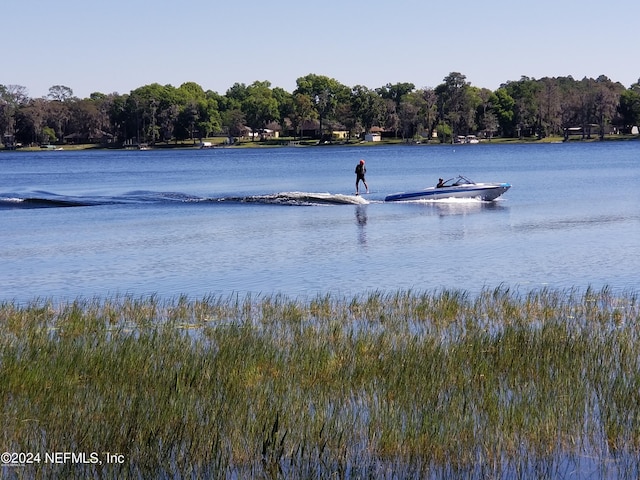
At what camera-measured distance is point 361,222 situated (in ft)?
146

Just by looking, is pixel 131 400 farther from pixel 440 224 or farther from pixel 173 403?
pixel 440 224

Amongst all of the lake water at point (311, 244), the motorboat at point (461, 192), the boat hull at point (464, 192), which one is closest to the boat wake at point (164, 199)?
the lake water at point (311, 244)

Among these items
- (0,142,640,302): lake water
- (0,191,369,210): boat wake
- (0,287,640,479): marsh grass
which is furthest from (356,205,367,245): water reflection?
(0,287,640,479): marsh grass

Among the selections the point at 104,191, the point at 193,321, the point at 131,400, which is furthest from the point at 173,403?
the point at 104,191

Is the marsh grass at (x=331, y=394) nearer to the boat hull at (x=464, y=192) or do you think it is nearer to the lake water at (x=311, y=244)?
the lake water at (x=311, y=244)

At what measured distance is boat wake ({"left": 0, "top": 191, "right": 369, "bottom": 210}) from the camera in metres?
56.7

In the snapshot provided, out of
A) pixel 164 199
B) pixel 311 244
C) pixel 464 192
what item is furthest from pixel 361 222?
pixel 164 199

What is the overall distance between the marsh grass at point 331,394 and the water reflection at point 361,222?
1809 cm

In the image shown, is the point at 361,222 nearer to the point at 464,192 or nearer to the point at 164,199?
→ the point at 464,192

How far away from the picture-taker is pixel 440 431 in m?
10.9

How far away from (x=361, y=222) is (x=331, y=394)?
31.9 metres

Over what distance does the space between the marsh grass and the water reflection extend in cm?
1809

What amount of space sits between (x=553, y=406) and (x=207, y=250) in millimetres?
23563

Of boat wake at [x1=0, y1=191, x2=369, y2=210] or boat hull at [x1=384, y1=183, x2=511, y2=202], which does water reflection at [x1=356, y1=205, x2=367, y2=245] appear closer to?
boat wake at [x1=0, y1=191, x2=369, y2=210]
